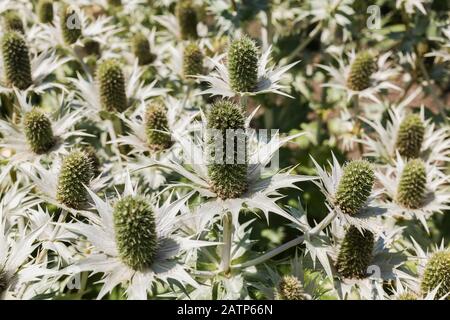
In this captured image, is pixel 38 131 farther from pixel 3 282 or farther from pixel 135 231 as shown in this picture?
pixel 135 231

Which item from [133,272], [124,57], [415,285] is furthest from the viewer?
[124,57]

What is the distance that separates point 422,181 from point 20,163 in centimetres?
180

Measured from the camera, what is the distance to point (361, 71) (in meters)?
3.14

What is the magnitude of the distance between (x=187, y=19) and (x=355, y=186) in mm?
1853

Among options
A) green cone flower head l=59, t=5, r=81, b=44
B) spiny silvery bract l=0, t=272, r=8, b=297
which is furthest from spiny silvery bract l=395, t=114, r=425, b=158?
spiny silvery bract l=0, t=272, r=8, b=297

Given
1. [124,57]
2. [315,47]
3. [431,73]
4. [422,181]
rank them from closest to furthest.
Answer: [422,181] < [124,57] < [431,73] < [315,47]

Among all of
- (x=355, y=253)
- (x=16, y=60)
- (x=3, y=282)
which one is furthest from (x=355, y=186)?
(x=16, y=60)

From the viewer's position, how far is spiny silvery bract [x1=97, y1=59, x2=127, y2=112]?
2648mm

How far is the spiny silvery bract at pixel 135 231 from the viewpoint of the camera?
5.77 feet

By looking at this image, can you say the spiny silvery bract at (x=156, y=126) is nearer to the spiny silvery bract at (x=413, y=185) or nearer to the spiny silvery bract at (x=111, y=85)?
the spiny silvery bract at (x=111, y=85)

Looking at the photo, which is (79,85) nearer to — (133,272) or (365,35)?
(133,272)

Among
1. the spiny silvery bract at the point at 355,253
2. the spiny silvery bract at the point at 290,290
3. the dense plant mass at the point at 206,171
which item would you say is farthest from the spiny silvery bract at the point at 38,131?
the spiny silvery bract at the point at 355,253
